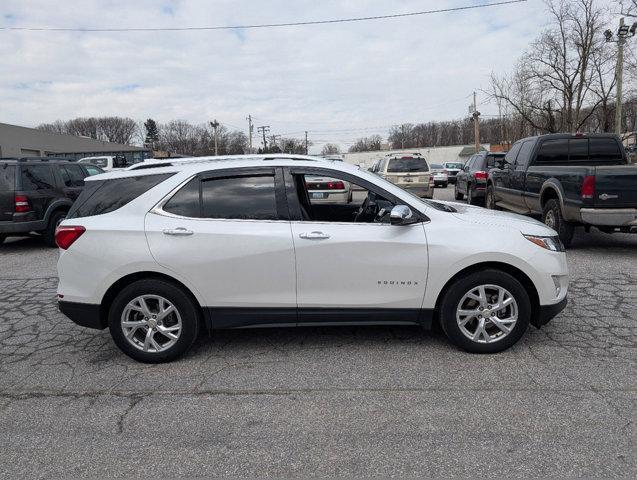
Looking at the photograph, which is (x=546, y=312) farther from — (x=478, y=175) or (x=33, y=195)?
(x=478, y=175)

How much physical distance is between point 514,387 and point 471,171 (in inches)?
481

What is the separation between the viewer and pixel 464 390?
349cm

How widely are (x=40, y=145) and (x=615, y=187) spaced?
5882 cm

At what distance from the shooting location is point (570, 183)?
302 inches

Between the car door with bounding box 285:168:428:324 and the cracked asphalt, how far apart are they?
1.42ft

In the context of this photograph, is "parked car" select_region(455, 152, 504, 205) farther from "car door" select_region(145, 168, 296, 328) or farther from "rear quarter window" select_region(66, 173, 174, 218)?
"rear quarter window" select_region(66, 173, 174, 218)

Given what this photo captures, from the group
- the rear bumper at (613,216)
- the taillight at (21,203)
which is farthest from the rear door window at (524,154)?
the taillight at (21,203)

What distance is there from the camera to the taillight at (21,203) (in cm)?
908

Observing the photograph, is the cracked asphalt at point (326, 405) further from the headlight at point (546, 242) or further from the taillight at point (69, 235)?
the taillight at point (69, 235)

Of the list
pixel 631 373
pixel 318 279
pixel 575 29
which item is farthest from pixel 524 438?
pixel 575 29

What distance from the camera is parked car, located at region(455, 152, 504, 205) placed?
13523 millimetres

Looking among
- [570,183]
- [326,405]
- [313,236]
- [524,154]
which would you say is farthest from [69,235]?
[524,154]

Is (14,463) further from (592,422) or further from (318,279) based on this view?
(592,422)

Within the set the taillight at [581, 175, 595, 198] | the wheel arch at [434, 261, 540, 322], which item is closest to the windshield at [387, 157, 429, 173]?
the taillight at [581, 175, 595, 198]
